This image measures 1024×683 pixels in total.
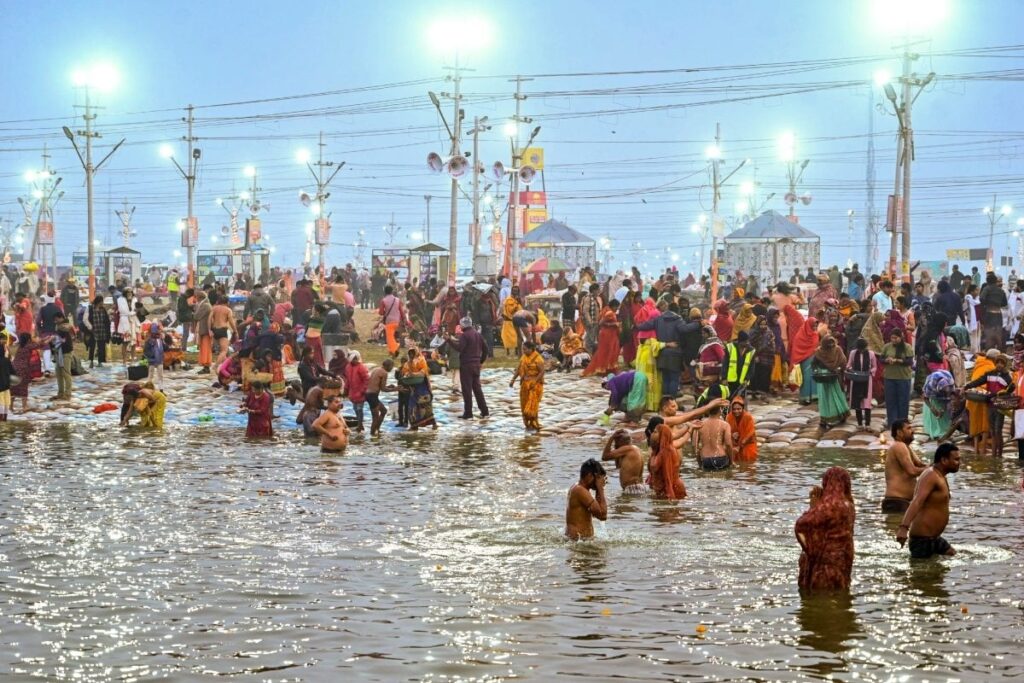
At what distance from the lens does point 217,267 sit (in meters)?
61.2

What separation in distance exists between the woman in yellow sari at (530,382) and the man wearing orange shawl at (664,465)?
6.42 m

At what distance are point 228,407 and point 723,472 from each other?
1058 cm

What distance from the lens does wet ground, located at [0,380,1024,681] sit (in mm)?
10141

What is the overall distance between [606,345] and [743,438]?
31.9 ft

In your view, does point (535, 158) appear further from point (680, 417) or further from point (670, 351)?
point (680, 417)

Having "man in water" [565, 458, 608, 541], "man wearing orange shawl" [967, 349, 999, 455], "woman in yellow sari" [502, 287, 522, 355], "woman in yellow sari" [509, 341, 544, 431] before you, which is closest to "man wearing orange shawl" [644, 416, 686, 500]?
"man in water" [565, 458, 608, 541]

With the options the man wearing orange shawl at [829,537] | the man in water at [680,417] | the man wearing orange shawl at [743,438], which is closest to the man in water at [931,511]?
the man wearing orange shawl at [829,537]

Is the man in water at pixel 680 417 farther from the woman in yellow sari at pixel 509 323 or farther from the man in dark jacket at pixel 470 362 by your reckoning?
the woman in yellow sari at pixel 509 323

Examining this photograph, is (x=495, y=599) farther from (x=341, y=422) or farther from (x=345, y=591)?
(x=341, y=422)

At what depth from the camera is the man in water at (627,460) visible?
16.5 metres

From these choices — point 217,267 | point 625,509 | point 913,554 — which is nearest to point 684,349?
point 625,509

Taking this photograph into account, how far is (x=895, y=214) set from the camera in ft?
108

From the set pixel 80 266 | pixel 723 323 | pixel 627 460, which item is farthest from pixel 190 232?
pixel 627 460

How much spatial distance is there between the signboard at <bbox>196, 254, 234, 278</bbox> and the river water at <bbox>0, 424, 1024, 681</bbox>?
4233cm
